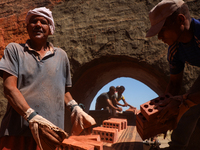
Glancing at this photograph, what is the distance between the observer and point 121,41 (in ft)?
9.05

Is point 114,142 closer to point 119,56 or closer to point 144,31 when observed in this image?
point 119,56

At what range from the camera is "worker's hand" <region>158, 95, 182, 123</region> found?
1.32 meters

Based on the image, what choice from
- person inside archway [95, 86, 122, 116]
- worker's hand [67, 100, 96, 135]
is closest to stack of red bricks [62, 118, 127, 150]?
worker's hand [67, 100, 96, 135]

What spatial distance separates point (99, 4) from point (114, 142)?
8.48 feet

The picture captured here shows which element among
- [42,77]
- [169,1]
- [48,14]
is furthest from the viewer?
[48,14]

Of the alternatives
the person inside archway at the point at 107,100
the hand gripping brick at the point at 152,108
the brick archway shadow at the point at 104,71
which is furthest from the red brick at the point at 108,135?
the person inside archway at the point at 107,100

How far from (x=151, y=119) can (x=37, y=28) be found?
130 centimetres

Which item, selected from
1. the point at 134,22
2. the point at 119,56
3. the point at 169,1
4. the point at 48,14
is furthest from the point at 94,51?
the point at 169,1

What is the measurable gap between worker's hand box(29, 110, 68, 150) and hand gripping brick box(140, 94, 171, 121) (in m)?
0.72

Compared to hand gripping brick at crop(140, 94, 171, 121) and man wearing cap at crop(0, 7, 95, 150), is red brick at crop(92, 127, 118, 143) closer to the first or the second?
man wearing cap at crop(0, 7, 95, 150)

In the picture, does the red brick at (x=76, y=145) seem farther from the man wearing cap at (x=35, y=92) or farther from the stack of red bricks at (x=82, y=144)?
the man wearing cap at (x=35, y=92)

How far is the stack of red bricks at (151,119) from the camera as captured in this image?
1.34m

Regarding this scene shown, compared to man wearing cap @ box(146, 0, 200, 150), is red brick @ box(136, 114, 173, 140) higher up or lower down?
lower down

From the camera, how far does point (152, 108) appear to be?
1.37 m
